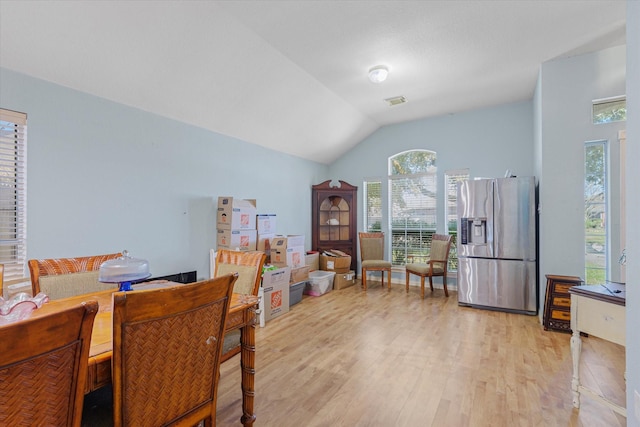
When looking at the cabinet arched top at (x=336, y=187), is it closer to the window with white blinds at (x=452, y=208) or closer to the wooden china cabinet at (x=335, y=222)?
the wooden china cabinet at (x=335, y=222)

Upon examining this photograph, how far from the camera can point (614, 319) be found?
1.77m

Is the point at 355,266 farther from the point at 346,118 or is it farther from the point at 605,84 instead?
the point at 605,84

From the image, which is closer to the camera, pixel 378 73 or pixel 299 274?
pixel 378 73

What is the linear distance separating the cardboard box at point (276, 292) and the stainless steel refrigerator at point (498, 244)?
2.48 m

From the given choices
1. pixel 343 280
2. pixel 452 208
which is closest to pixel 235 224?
pixel 343 280

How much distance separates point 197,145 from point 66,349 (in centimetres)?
334

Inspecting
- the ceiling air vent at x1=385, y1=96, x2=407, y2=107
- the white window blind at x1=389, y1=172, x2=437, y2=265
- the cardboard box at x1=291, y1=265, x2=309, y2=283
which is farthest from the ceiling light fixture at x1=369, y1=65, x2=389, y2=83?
the cardboard box at x1=291, y1=265, x2=309, y2=283

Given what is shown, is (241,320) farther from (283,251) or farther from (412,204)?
(412,204)

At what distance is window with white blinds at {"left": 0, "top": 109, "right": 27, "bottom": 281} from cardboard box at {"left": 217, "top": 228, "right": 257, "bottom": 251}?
1840 millimetres

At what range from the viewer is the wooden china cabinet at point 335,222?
603 centimetres

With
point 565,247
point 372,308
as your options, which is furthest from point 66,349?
point 565,247

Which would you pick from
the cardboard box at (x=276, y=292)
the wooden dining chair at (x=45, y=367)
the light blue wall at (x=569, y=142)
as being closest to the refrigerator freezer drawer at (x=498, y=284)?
the light blue wall at (x=569, y=142)

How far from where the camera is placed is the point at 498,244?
4.13 meters

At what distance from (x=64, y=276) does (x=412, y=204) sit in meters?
5.08
